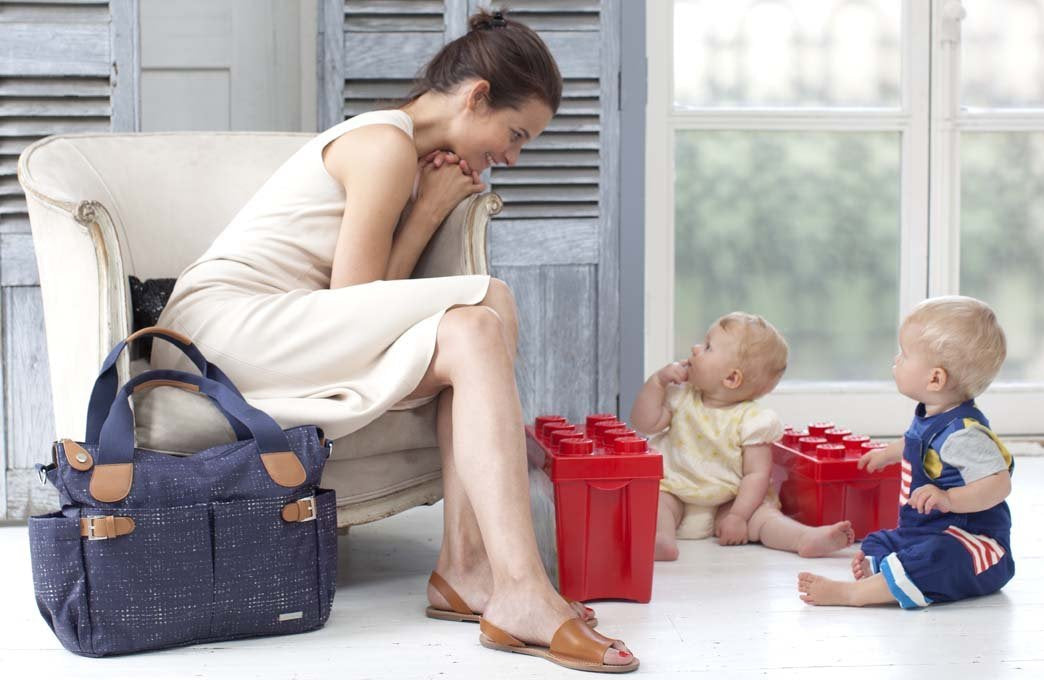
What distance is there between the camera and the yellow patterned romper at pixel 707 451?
228 centimetres

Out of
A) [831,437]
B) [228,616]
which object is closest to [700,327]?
[831,437]

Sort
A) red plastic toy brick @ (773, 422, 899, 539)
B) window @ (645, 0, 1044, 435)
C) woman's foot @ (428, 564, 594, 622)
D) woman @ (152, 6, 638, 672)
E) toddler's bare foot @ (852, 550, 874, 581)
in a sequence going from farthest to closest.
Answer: window @ (645, 0, 1044, 435)
red plastic toy brick @ (773, 422, 899, 539)
toddler's bare foot @ (852, 550, 874, 581)
woman's foot @ (428, 564, 594, 622)
woman @ (152, 6, 638, 672)

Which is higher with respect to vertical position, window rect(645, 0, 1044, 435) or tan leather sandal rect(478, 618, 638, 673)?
window rect(645, 0, 1044, 435)

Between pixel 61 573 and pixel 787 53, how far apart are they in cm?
255

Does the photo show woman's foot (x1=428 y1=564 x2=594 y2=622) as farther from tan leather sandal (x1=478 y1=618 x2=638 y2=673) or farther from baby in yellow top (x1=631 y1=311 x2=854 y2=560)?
baby in yellow top (x1=631 y1=311 x2=854 y2=560)

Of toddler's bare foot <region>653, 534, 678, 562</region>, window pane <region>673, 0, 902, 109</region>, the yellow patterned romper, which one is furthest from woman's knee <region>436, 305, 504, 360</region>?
window pane <region>673, 0, 902, 109</region>

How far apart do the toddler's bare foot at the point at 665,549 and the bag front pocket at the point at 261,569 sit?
2.33ft

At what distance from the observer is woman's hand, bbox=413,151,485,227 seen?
6.70 feet

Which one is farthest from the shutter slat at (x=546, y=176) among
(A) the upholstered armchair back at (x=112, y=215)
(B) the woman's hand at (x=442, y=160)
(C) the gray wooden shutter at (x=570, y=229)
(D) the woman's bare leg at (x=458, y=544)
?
(D) the woman's bare leg at (x=458, y=544)

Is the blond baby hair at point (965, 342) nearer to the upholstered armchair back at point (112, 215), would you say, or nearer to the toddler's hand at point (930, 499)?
the toddler's hand at point (930, 499)

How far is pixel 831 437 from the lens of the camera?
235 centimetres

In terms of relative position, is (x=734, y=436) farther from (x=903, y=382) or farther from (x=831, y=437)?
(x=903, y=382)

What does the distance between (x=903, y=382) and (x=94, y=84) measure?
5.84 ft

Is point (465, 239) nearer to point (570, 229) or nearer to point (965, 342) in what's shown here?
point (570, 229)
